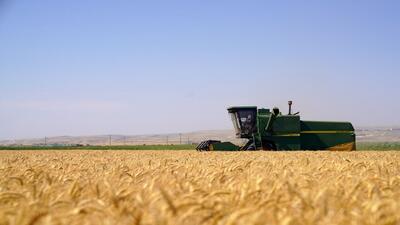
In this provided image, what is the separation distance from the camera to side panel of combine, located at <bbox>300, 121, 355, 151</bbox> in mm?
23031

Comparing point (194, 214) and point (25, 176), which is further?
point (25, 176)

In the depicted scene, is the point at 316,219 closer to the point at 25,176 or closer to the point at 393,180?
the point at 393,180

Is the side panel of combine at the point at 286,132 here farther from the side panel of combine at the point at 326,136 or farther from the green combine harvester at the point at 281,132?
the side panel of combine at the point at 326,136

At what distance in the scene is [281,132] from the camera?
73.1ft

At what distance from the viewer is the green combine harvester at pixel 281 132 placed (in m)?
22.3

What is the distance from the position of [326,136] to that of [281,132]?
2.49 m

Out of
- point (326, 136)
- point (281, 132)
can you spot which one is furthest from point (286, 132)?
point (326, 136)

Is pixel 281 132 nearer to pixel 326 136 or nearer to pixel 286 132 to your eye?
pixel 286 132

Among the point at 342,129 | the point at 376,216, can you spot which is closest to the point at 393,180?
the point at 376,216

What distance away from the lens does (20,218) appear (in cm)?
181

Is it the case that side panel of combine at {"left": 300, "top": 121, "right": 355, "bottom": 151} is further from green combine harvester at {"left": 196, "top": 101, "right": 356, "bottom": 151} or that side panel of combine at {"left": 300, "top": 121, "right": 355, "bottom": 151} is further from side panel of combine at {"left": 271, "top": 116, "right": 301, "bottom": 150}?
side panel of combine at {"left": 271, "top": 116, "right": 301, "bottom": 150}

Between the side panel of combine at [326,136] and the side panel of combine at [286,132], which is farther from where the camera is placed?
the side panel of combine at [326,136]

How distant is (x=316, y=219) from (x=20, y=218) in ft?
3.94

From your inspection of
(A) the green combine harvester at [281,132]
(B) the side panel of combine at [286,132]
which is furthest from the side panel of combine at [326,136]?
(B) the side panel of combine at [286,132]
